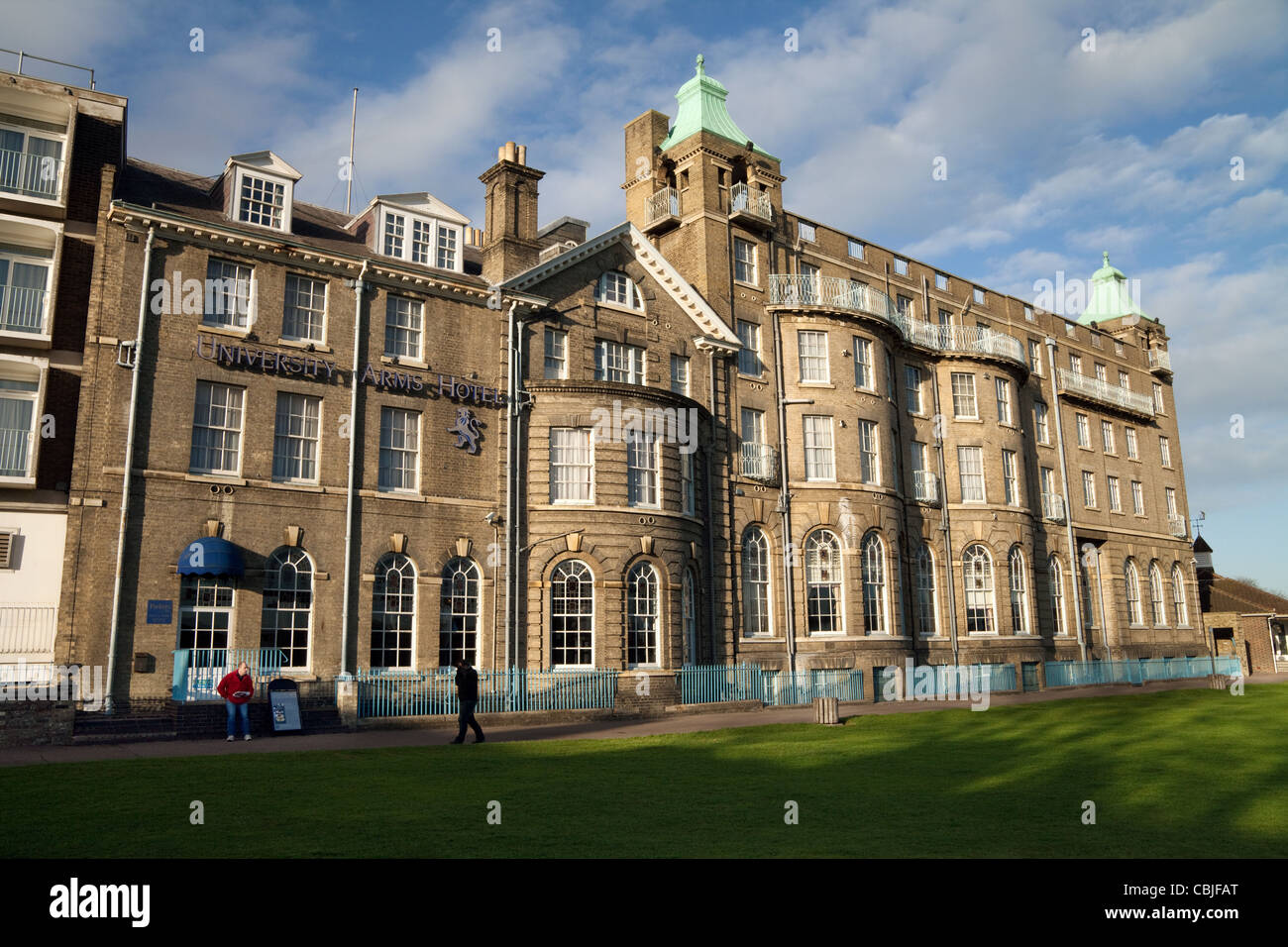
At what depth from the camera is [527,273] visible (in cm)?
2877

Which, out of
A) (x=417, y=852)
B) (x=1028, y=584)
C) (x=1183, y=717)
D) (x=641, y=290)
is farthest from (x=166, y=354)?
(x=1028, y=584)

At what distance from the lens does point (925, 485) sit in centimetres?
4016

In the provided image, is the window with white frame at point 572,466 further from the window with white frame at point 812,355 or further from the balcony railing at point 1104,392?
the balcony railing at point 1104,392

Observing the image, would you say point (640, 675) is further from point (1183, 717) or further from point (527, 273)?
point (1183, 717)

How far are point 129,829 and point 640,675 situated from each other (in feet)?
59.2

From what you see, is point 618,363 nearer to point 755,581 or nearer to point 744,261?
point 744,261

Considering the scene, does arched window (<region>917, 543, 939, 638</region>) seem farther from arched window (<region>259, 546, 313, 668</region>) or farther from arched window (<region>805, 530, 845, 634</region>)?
arched window (<region>259, 546, 313, 668</region>)

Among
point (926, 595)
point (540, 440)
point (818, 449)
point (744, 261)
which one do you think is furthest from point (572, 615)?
point (926, 595)

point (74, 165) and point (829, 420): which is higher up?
point (74, 165)

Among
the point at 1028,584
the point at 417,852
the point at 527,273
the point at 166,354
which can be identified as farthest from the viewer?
the point at 1028,584

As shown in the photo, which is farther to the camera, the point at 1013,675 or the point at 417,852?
the point at 1013,675

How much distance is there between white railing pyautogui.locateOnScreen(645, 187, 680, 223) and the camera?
36969 millimetres

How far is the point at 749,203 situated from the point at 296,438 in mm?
19940

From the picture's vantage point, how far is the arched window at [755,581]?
33.4m
